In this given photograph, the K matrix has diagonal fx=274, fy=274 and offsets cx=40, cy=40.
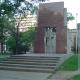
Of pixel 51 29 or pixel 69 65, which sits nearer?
pixel 69 65

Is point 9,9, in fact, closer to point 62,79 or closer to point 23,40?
point 62,79

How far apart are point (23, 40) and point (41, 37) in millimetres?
12640

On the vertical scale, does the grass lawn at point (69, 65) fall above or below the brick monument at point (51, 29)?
below

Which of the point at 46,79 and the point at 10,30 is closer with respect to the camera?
the point at 46,79

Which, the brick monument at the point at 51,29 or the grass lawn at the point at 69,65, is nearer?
the grass lawn at the point at 69,65

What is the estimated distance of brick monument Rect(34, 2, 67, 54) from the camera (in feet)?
94.6

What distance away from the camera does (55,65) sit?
1925cm

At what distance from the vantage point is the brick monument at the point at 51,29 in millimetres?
28844

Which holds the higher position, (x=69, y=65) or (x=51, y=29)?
(x=51, y=29)

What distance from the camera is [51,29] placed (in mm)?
30016

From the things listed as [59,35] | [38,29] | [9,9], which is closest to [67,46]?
[59,35]

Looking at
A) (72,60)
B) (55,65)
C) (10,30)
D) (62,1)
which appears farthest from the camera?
(10,30)

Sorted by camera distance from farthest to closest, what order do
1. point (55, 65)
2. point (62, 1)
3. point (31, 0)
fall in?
point (62, 1)
point (55, 65)
point (31, 0)

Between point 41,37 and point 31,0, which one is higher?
point 31,0
